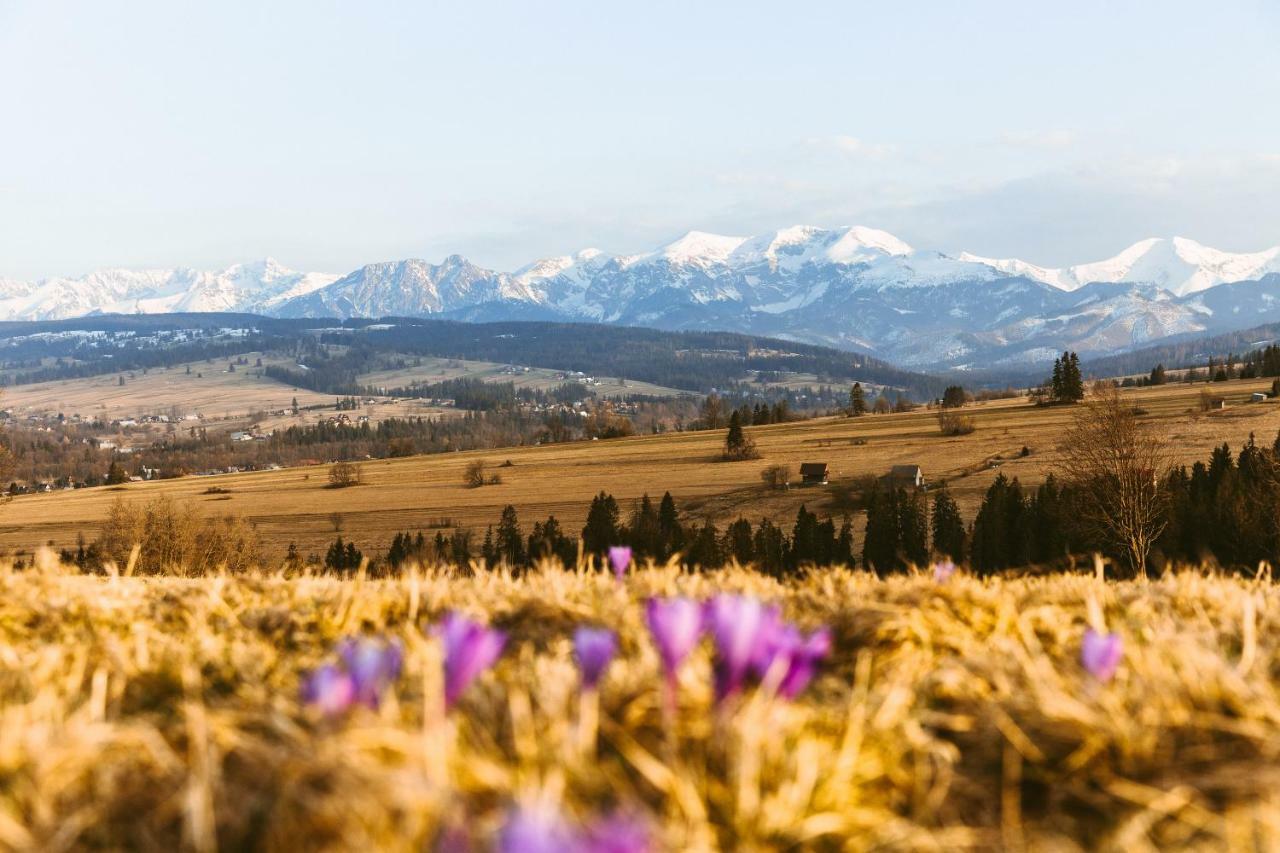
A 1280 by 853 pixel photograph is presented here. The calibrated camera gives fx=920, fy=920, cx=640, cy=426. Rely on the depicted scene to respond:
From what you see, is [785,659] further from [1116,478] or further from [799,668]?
[1116,478]

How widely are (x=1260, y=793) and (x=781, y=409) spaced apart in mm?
199236

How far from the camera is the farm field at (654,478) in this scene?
331ft

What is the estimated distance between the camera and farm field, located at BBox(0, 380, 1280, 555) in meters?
101

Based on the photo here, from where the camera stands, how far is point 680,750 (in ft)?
7.06

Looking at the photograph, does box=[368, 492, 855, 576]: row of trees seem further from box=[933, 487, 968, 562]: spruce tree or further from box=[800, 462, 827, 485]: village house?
box=[800, 462, 827, 485]: village house

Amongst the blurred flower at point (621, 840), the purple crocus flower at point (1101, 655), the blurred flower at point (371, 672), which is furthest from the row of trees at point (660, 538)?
the blurred flower at point (621, 840)

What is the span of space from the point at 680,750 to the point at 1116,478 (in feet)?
171

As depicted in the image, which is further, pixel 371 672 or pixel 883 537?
pixel 883 537

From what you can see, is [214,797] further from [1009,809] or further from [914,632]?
[914,632]

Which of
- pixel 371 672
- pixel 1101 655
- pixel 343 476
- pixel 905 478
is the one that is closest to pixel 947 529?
pixel 905 478

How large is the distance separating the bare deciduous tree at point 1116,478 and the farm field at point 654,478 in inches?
1382

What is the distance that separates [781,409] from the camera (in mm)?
199000

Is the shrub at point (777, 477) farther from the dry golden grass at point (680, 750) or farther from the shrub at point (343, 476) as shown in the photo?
the dry golden grass at point (680, 750)

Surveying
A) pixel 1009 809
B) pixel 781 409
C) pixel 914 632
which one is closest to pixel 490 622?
pixel 914 632
